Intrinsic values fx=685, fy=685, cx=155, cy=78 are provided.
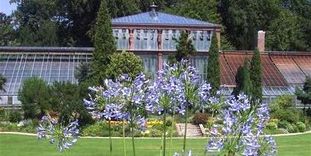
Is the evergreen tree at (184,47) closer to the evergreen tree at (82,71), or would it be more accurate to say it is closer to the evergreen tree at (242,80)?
the evergreen tree at (242,80)

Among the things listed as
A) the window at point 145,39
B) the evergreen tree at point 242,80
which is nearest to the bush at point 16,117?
the window at point 145,39

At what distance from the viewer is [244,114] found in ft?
16.1

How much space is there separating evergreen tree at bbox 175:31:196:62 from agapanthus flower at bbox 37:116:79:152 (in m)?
36.7

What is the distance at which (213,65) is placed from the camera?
4344cm

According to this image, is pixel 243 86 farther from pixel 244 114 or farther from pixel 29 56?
pixel 244 114

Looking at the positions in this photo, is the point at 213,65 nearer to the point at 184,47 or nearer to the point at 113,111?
the point at 184,47

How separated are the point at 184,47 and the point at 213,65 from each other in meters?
2.23

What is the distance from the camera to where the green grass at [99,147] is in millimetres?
22906

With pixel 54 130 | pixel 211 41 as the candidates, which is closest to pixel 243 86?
pixel 211 41

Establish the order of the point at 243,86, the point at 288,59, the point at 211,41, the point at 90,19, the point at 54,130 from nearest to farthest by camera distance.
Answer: the point at 54,130 → the point at 243,86 → the point at 211,41 → the point at 288,59 → the point at 90,19

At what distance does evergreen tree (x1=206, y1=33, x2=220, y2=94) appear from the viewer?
42.7 metres

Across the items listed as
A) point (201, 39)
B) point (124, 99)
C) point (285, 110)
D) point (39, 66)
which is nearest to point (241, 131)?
point (124, 99)

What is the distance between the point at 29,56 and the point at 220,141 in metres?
42.5

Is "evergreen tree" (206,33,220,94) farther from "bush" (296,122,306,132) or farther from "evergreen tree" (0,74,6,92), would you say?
"evergreen tree" (0,74,6,92)
